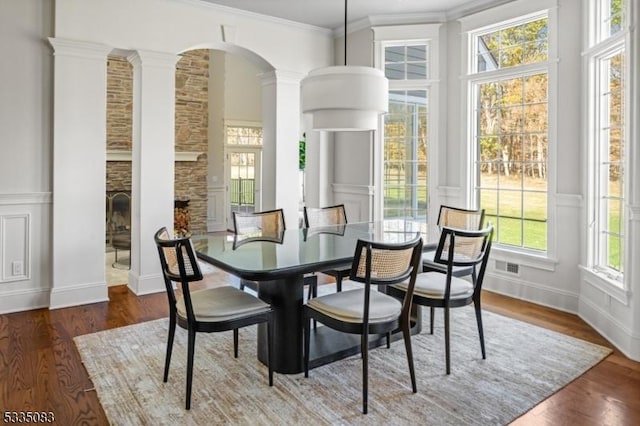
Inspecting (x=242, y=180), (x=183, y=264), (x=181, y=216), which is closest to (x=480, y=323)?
(x=183, y=264)

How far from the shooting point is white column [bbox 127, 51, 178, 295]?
15.5ft

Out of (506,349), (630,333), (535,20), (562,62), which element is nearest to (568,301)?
(630,333)

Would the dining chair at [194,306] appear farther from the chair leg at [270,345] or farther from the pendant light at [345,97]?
the pendant light at [345,97]

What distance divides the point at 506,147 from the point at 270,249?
3062 millimetres

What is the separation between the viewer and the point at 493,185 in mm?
5066

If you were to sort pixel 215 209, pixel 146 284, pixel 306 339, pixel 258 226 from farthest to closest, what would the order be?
pixel 215 209 < pixel 146 284 < pixel 258 226 < pixel 306 339

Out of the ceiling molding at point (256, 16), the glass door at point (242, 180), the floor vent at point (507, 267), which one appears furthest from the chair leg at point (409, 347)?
the glass door at point (242, 180)

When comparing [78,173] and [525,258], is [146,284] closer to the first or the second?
[78,173]

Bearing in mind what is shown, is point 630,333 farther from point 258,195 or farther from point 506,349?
point 258,195

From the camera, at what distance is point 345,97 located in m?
3.00

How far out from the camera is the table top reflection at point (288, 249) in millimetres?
2580

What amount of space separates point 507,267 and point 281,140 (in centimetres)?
291

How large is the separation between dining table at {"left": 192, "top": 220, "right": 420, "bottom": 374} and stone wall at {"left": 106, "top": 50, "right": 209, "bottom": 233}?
5.61 metres

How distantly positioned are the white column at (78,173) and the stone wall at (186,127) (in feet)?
13.0
